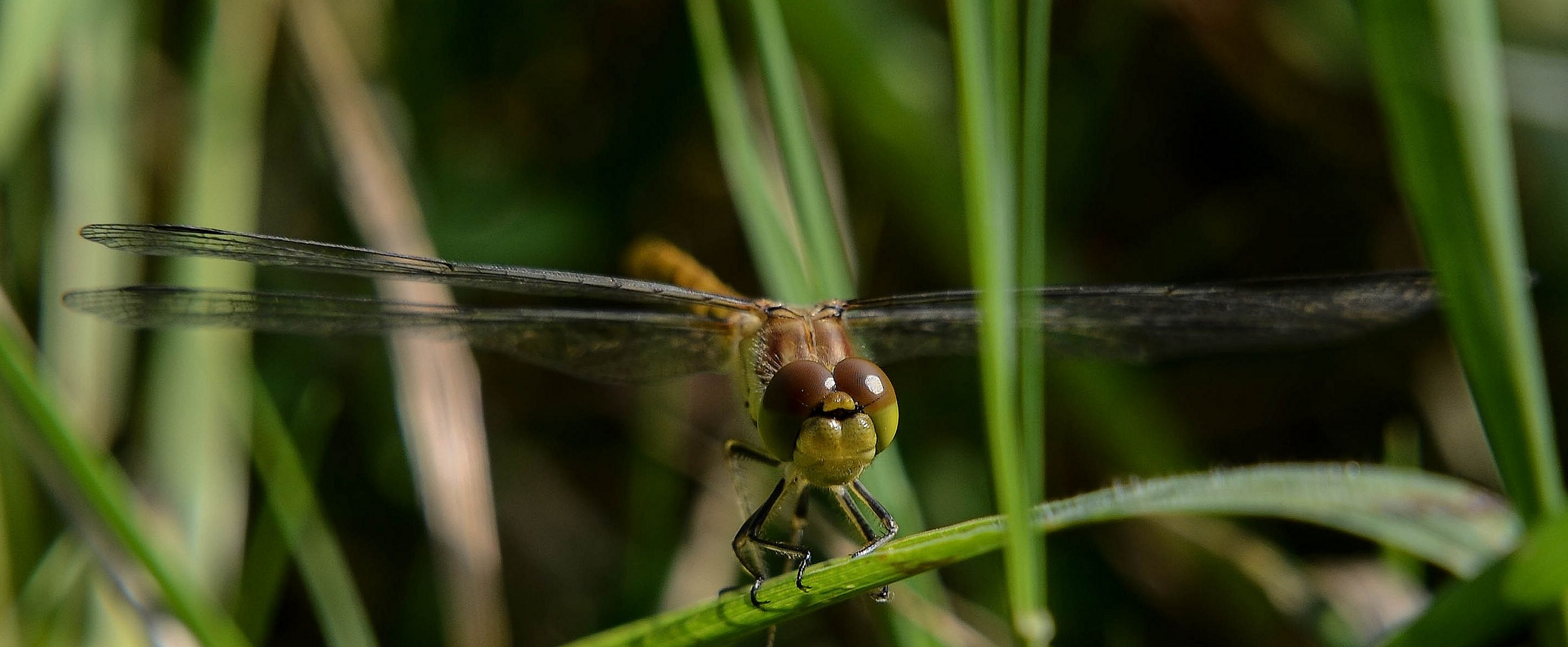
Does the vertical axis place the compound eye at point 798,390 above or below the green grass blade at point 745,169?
below

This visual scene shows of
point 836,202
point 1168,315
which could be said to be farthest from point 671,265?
point 1168,315

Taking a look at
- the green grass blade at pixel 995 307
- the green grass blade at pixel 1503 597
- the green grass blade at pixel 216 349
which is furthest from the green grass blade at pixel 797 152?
the green grass blade at pixel 216 349

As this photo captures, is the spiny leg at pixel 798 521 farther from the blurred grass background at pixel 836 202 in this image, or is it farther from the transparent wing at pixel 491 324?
the blurred grass background at pixel 836 202

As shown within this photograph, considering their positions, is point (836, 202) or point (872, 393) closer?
point (872, 393)

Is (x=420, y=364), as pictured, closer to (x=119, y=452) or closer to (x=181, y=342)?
(x=181, y=342)

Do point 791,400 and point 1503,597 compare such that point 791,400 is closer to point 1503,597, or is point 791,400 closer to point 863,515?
point 863,515

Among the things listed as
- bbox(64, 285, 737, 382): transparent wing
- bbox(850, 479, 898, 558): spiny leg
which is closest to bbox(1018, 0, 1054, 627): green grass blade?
bbox(850, 479, 898, 558): spiny leg

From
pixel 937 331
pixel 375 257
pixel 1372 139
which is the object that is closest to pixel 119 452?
pixel 375 257
